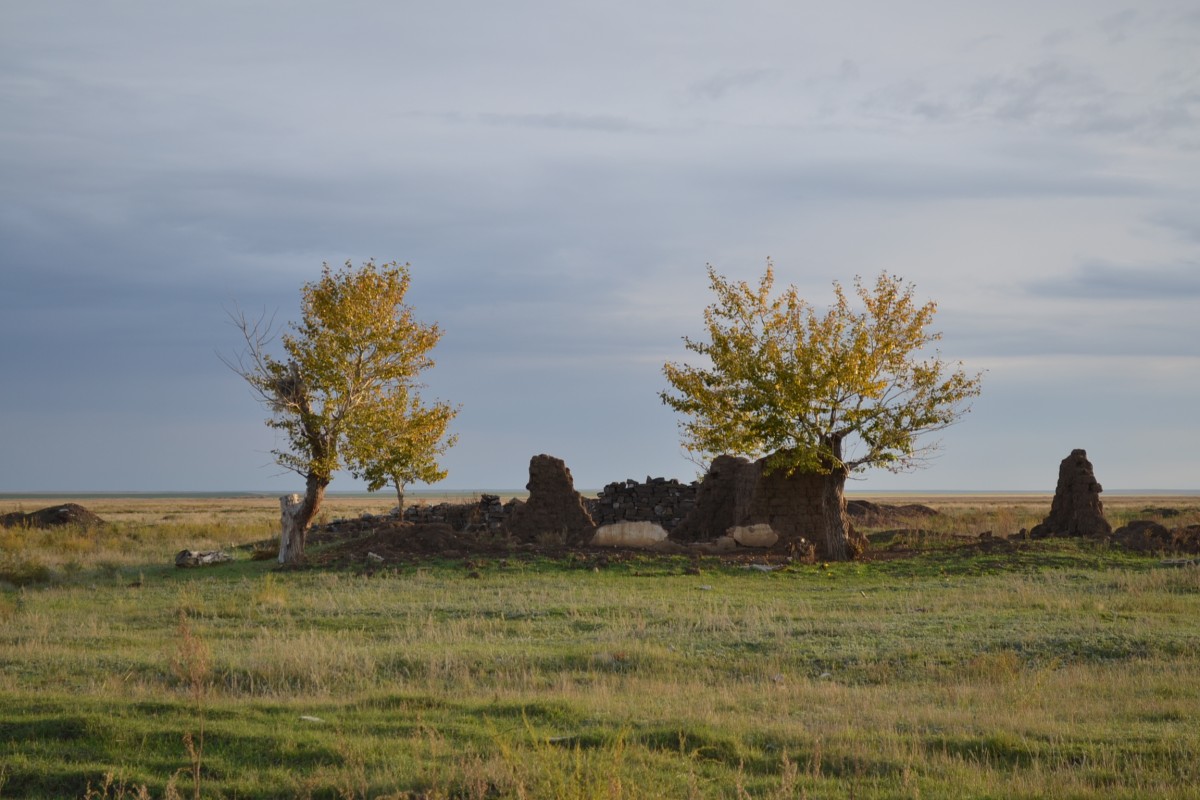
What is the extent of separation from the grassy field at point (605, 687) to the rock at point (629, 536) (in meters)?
6.33

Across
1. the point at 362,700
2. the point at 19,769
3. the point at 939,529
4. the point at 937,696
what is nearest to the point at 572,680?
the point at 362,700

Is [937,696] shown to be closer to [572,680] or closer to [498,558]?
[572,680]

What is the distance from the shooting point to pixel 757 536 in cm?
3086

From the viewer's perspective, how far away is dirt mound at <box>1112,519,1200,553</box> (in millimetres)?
29812

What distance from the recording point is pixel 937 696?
11.8m

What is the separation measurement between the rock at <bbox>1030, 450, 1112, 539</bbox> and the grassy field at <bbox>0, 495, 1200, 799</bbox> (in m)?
9.01

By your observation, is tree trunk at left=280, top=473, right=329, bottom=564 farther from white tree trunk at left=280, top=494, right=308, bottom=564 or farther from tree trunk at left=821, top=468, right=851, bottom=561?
tree trunk at left=821, top=468, right=851, bottom=561

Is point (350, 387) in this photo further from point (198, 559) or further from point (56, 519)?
point (56, 519)

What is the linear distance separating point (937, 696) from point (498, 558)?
685 inches

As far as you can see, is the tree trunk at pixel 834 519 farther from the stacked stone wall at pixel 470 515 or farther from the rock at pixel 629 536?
the stacked stone wall at pixel 470 515

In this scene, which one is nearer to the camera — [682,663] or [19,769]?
[19,769]

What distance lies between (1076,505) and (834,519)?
928 cm

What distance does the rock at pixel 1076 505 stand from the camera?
111 ft

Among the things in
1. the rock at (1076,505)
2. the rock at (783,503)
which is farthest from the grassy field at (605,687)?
the rock at (1076,505)
